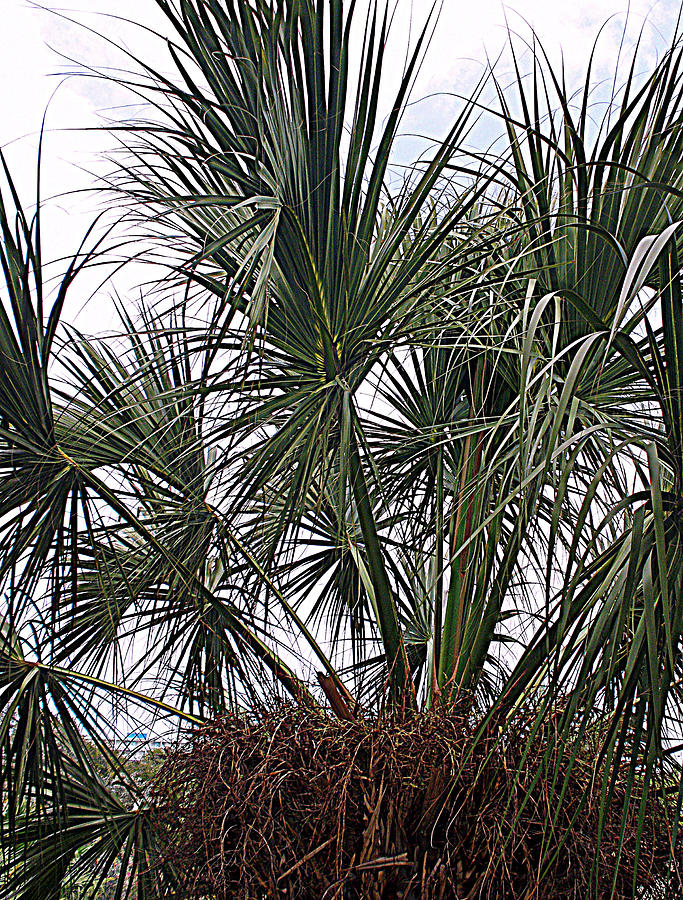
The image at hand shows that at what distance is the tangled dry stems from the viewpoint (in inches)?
54.9

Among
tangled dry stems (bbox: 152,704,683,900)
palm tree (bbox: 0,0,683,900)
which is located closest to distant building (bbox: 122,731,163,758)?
palm tree (bbox: 0,0,683,900)

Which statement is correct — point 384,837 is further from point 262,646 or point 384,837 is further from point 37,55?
point 37,55

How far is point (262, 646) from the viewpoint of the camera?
6.59 ft

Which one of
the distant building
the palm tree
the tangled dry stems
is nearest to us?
the tangled dry stems

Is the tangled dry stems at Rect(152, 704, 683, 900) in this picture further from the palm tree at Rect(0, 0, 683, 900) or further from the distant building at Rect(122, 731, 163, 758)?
the distant building at Rect(122, 731, 163, 758)

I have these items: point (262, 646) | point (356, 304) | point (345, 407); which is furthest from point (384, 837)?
point (356, 304)

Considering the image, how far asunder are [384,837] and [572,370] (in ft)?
3.15

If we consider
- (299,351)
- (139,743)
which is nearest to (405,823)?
(139,743)

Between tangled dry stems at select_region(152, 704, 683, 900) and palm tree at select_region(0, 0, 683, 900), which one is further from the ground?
palm tree at select_region(0, 0, 683, 900)

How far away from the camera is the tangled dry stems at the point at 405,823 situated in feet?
4.58

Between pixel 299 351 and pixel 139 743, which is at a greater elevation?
pixel 299 351

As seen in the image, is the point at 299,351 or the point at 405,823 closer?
the point at 405,823

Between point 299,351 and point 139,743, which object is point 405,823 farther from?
point 299,351

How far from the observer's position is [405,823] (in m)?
1.46
